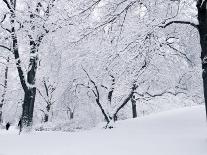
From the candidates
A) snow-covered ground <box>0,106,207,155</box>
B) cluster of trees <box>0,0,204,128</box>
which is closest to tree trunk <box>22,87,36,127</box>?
cluster of trees <box>0,0,204,128</box>

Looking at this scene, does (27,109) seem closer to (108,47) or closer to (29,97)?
(29,97)

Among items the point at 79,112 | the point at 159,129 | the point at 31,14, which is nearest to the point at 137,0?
the point at 159,129

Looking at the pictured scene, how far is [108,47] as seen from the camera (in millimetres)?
18031

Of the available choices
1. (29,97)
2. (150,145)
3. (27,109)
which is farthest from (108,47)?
(150,145)

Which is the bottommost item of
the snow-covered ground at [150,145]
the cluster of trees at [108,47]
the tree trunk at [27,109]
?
the snow-covered ground at [150,145]

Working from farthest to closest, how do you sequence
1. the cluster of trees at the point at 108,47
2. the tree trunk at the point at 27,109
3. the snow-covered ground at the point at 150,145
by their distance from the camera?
the tree trunk at the point at 27,109
the cluster of trees at the point at 108,47
the snow-covered ground at the point at 150,145

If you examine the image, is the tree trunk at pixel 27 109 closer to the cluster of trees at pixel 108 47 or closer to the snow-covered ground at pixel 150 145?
the cluster of trees at pixel 108 47

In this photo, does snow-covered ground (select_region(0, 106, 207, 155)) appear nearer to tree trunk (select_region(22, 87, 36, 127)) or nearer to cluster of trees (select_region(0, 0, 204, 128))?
cluster of trees (select_region(0, 0, 204, 128))

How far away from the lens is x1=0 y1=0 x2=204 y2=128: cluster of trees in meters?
10.6

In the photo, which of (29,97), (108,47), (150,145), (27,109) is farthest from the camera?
(29,97)

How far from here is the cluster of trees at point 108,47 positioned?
10.6 m

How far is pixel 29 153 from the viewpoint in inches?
439

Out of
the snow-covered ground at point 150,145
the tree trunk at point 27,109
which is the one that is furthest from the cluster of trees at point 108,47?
the snow-covered ground at point 150,145

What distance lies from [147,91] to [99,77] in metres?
4.13
